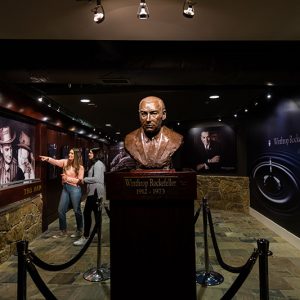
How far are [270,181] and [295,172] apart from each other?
1137mm

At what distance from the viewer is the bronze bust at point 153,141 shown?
8.32ft

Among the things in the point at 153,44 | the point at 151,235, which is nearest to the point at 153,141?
the point at 151,235

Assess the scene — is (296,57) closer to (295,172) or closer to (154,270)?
(295,172)

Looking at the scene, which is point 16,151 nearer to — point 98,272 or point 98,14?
point 98,272

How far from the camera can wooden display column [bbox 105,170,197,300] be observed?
7.12ft

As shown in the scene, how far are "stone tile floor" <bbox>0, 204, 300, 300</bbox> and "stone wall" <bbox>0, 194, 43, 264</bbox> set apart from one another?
6.2 inches

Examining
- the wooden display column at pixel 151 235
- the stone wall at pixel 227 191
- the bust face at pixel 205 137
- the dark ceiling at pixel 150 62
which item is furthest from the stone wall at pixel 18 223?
the bust face at pixel 205 137

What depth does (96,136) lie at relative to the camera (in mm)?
11961

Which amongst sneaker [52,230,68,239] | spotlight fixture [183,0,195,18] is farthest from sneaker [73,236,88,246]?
spotlight fixture [183,0,195,18]

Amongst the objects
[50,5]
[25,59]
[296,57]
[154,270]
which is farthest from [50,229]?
[296,57]

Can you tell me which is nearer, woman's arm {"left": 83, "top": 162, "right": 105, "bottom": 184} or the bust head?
the bust head

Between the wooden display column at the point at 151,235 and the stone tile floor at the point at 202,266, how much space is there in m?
0.80

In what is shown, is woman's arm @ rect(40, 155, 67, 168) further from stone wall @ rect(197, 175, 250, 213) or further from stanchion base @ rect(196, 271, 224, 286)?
stone wall @ rect(197, 175, 250, 213)

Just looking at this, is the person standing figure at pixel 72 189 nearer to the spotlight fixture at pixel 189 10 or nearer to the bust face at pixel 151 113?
the bust face at pixel 151 113
